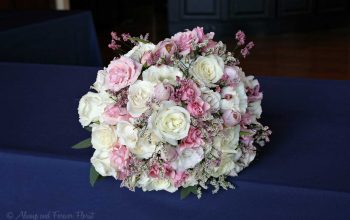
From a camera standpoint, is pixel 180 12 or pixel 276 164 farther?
pixel 180 12

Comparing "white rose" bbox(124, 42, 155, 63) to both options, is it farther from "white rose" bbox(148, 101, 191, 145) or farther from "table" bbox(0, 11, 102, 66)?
"table" bbox(0, 11, 102, 66)

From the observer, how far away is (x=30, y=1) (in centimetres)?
623

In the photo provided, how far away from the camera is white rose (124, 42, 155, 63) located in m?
1.02

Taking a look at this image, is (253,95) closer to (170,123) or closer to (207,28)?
(170,123)

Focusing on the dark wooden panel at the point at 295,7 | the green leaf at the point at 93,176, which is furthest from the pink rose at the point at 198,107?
the dark wooden panel at the point at 295,7

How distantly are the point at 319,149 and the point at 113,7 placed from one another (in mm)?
7985

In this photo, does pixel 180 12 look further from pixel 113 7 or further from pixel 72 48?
pixel 72 48

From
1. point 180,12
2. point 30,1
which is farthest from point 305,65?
point 30,1

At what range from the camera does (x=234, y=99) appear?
96cm

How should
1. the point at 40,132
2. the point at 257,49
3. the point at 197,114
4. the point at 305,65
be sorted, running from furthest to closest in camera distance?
the point at 257,49
the point at 305,65
the point at 40,132
the point at 197,114

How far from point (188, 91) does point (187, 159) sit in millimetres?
120

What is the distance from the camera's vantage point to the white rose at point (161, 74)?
3.11ft

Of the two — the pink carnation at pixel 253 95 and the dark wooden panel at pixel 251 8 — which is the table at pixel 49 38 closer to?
the pink carnation at pixel 253 95

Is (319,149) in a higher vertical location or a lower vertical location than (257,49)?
higher
